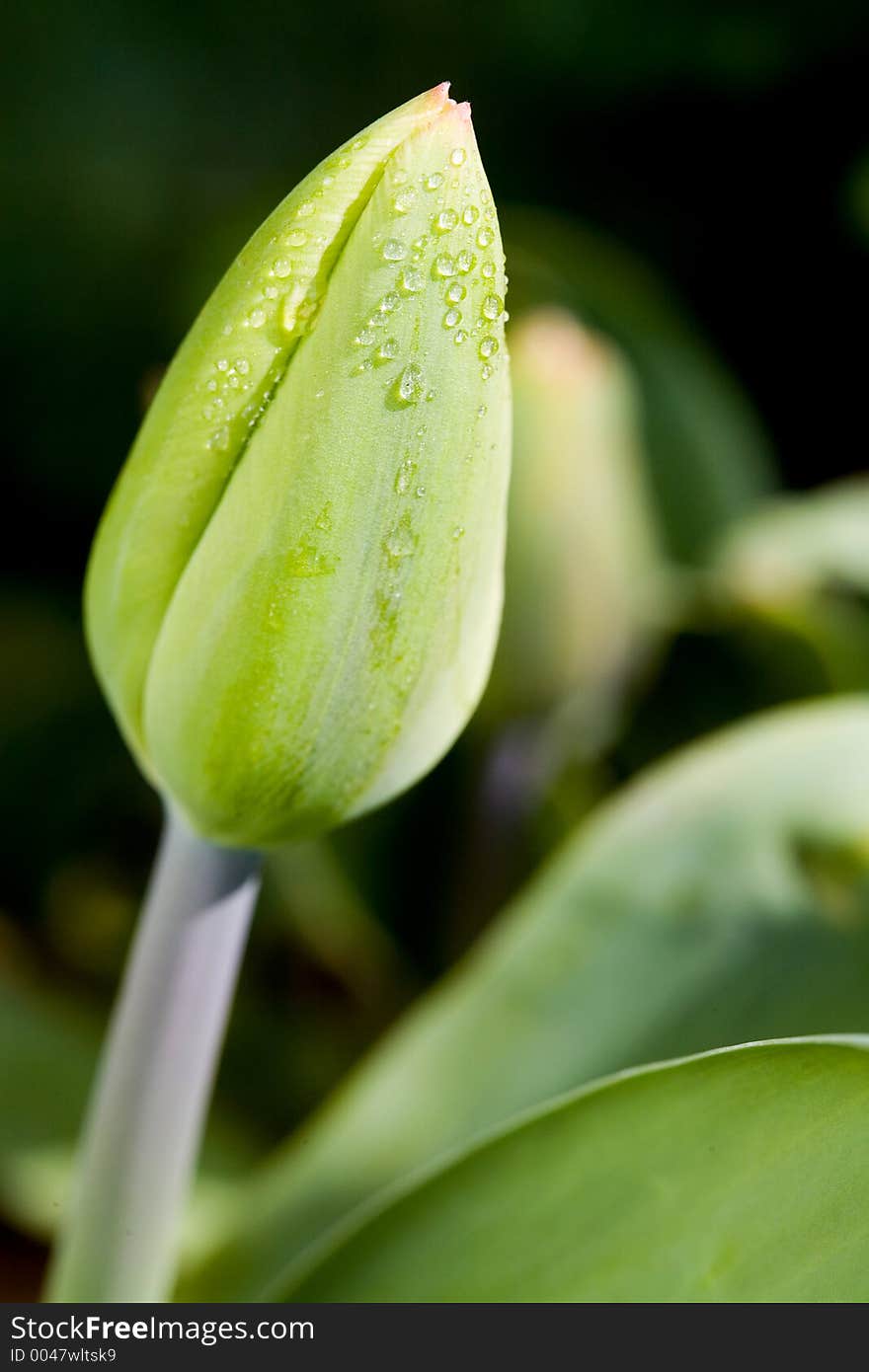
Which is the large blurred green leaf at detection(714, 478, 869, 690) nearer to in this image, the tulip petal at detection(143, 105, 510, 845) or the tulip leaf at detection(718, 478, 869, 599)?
the tulip leaf at detection(718, 478, 869, 599)

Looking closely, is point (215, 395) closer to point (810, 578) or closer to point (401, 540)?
point (401, 540)

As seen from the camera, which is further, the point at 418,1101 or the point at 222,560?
the point at 418,1101

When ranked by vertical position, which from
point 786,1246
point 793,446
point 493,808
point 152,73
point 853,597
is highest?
point 152,73

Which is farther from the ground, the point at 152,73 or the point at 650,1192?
the point at 152,73

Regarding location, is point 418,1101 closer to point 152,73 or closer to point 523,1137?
point 523,1137

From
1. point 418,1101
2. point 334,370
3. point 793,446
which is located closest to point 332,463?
point 334,370

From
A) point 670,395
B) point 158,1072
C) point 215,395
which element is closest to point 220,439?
point 215,395

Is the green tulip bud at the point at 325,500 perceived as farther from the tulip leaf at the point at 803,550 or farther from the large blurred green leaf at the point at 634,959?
the tulip leaf at the point at 803,550
